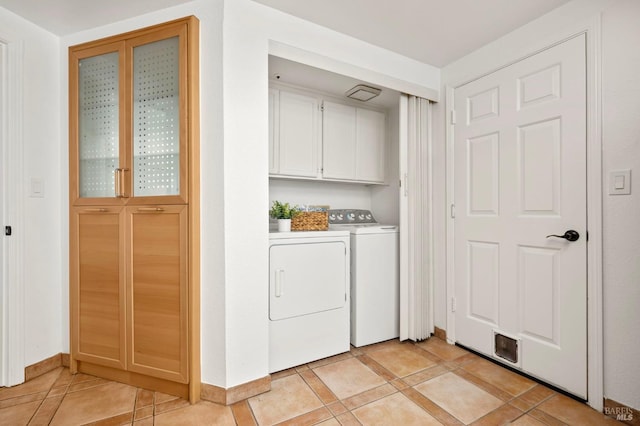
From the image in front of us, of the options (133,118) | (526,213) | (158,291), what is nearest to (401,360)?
(526,213)

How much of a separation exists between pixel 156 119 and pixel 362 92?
1699 millimetres

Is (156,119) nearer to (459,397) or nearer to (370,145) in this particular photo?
(370,145)

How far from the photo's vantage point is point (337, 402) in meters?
1.67

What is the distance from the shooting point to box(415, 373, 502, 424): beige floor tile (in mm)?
1591

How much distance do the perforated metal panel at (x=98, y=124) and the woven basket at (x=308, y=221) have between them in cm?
125

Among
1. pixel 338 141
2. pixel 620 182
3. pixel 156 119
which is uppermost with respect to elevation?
pixel 338 141

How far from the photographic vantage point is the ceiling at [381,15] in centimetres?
174

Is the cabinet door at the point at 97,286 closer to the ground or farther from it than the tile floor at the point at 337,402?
farther from it

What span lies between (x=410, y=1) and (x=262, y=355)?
2.35 m

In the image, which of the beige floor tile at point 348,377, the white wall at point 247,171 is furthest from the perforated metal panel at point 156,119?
the beige floor tile at point 348,377

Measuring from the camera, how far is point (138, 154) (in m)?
1.82

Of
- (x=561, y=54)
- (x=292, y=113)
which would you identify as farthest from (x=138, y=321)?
(x=561, y=54)

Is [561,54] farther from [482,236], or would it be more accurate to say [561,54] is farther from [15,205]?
[15,205]

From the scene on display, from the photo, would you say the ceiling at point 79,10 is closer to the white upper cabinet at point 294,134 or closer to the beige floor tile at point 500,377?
the white upper cabinet at point 294,134
